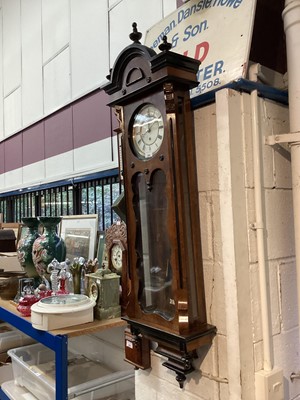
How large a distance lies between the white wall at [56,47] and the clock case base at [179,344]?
6.08 ft

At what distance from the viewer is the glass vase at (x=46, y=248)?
208 cm

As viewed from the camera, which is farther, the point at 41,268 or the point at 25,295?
the point at 41,268

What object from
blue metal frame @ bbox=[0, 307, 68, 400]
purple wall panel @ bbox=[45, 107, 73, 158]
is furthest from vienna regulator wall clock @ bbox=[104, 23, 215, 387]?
purple wall panel @ bbox=[45, 107, 73, 158]

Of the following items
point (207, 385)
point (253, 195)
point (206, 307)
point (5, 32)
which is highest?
point (5, 32)

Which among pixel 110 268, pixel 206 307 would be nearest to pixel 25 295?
pixel 110 268

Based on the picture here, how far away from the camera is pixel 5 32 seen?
4.82m

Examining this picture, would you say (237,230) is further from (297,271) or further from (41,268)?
(41,268)

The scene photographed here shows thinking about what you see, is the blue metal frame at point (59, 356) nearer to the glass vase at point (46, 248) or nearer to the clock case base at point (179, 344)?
the clock case base at point (179, 344)

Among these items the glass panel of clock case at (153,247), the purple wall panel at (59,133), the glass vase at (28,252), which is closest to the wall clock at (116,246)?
the glass panel of clock case at (153,247)

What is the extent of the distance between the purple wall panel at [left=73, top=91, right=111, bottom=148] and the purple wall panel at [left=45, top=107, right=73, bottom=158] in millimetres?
133

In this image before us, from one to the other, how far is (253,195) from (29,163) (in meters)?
3.43

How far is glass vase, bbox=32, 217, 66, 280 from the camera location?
6.82 ft

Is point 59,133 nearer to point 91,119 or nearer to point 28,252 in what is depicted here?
point 91,119

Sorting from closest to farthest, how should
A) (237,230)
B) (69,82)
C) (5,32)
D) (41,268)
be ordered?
1. (237,230)
2. (41,268)
3. (69,82)
4. (5,32)
